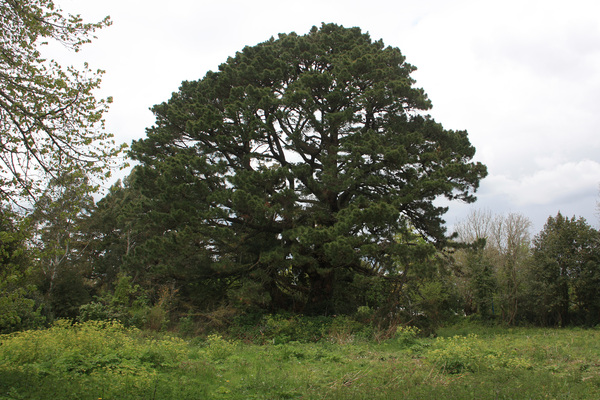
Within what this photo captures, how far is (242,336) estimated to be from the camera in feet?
45.6

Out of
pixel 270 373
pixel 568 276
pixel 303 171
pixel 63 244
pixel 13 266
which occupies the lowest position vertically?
pixel 270 373

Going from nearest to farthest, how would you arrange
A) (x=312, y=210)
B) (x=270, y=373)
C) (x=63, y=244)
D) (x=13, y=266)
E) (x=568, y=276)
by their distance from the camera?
(x=13, y=266), (x=270, y=373), (x=312, y=210), (x=568, y=276), (x=63, y=244)

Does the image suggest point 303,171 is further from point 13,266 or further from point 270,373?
point 13,266

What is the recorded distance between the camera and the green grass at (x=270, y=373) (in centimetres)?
533

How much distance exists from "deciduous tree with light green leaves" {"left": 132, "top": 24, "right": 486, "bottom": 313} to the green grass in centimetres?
495

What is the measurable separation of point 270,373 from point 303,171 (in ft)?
31.3

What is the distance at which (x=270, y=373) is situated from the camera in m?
7.12

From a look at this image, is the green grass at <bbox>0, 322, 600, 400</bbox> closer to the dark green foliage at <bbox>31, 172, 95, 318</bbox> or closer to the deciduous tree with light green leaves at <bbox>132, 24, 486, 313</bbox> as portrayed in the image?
the dark green foliage at <bbox>31, 172, 95, 318</bbox>

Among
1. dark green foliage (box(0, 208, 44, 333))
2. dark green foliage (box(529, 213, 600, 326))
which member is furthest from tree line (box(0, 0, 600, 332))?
dark green foliage (box(0, 208, 44, 333))

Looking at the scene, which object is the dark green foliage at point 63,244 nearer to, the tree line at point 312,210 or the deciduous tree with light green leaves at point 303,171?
the tree line at point 312,210

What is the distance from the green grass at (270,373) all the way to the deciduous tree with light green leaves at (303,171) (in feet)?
16.2

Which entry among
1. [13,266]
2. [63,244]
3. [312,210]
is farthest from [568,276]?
[63,244]

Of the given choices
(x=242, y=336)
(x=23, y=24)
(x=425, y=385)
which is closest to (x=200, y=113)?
(x=242, y=336)

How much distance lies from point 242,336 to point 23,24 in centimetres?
1143
